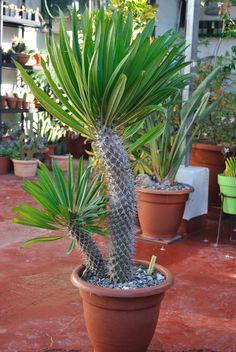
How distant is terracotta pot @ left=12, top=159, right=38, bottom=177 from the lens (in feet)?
27.6

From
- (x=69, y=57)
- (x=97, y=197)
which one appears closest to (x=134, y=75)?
(x=69, y=57)

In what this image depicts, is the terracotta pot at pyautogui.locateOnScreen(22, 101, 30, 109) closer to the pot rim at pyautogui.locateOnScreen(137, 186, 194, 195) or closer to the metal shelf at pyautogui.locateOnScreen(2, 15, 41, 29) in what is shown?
the metal shelf at pyautogui.locateOnScreen(2, 15, 41, 29)

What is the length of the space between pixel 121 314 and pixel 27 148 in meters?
6.04

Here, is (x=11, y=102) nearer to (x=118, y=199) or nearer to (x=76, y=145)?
(x=76, y=145)

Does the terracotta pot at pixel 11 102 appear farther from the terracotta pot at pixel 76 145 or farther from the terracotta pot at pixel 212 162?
the terracotta pot at pixel 212 162

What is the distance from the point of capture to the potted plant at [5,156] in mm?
8539

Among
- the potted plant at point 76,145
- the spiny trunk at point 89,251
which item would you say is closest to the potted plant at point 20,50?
the potted plant at point 76,145

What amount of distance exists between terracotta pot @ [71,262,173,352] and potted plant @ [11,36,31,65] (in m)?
6.66

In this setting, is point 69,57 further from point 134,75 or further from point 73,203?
point 73,203

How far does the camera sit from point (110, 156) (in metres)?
2.74

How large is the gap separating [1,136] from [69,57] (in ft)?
21.3

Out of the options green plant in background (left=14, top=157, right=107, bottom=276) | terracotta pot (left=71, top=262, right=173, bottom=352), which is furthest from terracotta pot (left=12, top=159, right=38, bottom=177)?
terracotta pot (left=71, top=262, right=173, bottom=352)

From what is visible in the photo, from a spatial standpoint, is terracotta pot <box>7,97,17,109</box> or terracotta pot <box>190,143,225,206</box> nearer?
terracotta pot <box>190,143,225,206</box>

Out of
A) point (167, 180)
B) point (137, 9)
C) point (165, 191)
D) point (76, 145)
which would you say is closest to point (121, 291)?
point (165, 191)
